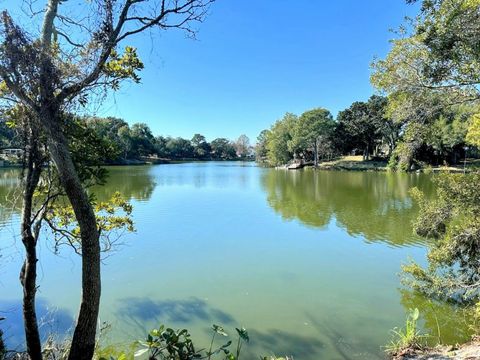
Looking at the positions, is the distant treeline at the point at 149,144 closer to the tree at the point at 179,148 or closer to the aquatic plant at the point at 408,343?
the tree at the point at 179,148

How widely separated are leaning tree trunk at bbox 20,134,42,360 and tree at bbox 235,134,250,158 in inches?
5133

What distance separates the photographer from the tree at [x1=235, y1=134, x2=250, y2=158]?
136m

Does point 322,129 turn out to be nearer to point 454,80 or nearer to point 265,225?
point 265,225

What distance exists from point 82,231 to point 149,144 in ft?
291

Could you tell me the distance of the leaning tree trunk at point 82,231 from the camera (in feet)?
10.3

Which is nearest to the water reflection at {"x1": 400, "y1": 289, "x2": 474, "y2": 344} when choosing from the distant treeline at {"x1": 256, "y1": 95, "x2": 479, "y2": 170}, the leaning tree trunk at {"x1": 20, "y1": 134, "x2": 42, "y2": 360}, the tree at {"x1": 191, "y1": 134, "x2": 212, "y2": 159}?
the leaning tree trunk at {"x1": 20, "y1": 134, "x2": 42, "y2": 360}

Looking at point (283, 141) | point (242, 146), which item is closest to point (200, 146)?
point (242, 146)

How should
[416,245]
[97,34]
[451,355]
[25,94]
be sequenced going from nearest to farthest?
[25,94], [97,34], [451,355], [416,245]

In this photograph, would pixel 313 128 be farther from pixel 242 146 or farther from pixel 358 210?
pixel 242 146

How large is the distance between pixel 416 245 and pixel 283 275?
18.2 feet

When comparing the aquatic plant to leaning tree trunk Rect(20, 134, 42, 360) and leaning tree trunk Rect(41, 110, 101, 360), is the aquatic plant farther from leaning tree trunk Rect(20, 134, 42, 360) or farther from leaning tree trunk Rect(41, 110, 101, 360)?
leaning tree trunk Rect(20, 134, 42, 360)

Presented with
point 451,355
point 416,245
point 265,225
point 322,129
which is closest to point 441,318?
point 451,355

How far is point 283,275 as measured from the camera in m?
8.90

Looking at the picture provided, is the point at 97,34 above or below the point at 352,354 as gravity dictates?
above
